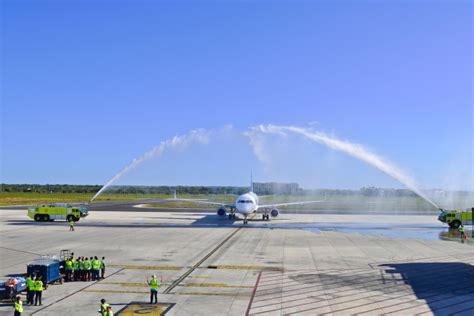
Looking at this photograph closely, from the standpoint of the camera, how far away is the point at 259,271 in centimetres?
3031

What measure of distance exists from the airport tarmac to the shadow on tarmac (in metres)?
0.06

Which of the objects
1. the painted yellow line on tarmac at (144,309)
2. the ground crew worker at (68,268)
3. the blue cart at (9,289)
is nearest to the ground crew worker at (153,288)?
the painted yellow line on tarmac at (144,309)

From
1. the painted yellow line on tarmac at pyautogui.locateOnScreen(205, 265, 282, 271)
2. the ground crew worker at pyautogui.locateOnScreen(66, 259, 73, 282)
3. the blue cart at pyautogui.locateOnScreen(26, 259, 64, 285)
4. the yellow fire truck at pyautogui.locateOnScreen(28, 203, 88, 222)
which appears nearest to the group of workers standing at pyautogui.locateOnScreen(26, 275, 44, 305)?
the blue cart at pyautogui.locateOnScreen(26, 259, 64, 285)

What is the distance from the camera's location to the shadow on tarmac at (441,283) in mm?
21938

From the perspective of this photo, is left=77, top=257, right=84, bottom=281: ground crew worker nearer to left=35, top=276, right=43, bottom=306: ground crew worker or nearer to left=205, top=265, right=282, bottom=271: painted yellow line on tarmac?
left=35, top=276, right=43, bottom=306: ground crew worker

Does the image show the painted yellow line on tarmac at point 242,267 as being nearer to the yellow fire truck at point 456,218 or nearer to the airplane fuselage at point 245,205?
the airplane fuselage at point 245,205

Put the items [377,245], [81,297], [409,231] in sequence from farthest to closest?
[409,231]
[377,245]
[81,297]

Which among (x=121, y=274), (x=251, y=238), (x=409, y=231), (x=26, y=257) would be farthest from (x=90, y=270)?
(x=409, y=231)

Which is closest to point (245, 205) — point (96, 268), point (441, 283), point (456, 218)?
point (456, 218)

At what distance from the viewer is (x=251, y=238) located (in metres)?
49.2

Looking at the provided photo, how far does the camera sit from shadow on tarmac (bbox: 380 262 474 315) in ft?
72.0

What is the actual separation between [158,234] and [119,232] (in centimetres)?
525

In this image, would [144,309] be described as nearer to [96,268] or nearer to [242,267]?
[96,268]

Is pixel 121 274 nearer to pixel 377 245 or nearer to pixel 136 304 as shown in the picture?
pixel 136 304
